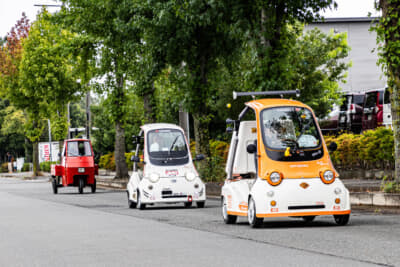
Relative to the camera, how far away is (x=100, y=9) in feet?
119

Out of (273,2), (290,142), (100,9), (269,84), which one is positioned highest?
(100,9)

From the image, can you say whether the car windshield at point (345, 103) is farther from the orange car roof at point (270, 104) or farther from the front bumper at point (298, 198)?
the front bumper at point (298, 198)

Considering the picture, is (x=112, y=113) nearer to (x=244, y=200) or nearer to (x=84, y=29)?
(x=84, y=29)

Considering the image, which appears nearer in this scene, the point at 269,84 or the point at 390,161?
the point at 269,84

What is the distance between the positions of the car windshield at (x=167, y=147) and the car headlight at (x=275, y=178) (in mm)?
8339

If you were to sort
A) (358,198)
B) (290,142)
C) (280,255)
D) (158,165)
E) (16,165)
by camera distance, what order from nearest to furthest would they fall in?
(280,255) → (290,142) → (358,198) → (158,165) → (16,165)

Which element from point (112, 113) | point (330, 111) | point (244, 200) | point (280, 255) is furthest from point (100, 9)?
point (280, 255)

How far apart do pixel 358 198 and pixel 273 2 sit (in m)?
7.31

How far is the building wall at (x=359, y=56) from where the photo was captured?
249ft

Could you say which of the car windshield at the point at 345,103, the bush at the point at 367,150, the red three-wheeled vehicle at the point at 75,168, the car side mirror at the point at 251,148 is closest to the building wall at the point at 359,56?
the car windshield at the point at 345,103

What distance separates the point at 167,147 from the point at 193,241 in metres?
10.1

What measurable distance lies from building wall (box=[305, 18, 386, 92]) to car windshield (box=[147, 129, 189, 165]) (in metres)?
54.7

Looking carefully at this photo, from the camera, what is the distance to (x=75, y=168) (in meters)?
33.2

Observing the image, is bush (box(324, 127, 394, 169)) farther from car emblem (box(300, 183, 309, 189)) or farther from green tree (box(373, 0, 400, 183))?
car emblem (box(300, 183, 309, 189))
